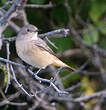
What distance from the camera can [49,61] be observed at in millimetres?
4648

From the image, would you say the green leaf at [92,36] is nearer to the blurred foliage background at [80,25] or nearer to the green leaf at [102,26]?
the blurred foliage background at [80,25]

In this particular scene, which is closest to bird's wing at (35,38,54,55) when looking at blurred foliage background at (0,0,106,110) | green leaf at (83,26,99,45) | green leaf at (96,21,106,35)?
A: blurred foliage background at (0,0,106,110)

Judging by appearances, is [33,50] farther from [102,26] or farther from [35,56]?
[102,26]

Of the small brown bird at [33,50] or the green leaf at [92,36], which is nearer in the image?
the small brown bird at [33,50]

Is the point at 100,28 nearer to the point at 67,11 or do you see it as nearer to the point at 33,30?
the point at 67,11

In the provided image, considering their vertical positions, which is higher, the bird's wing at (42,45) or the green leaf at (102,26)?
the bird's wing at (42,45)

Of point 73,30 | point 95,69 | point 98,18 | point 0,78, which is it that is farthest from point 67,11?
point 0,78

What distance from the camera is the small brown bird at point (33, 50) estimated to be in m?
4.24

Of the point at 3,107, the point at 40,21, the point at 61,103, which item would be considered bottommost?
the point at 61,103

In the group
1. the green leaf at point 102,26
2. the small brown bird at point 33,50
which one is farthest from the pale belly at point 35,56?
the green leaf at point 102,26

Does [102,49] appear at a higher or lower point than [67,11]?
lower

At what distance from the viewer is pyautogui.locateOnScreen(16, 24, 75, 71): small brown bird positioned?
4.24 meters

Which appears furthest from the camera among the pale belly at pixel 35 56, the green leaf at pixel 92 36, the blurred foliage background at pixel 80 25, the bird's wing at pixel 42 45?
the green leaf at pixel 92 36

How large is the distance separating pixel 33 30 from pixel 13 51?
44 cm
